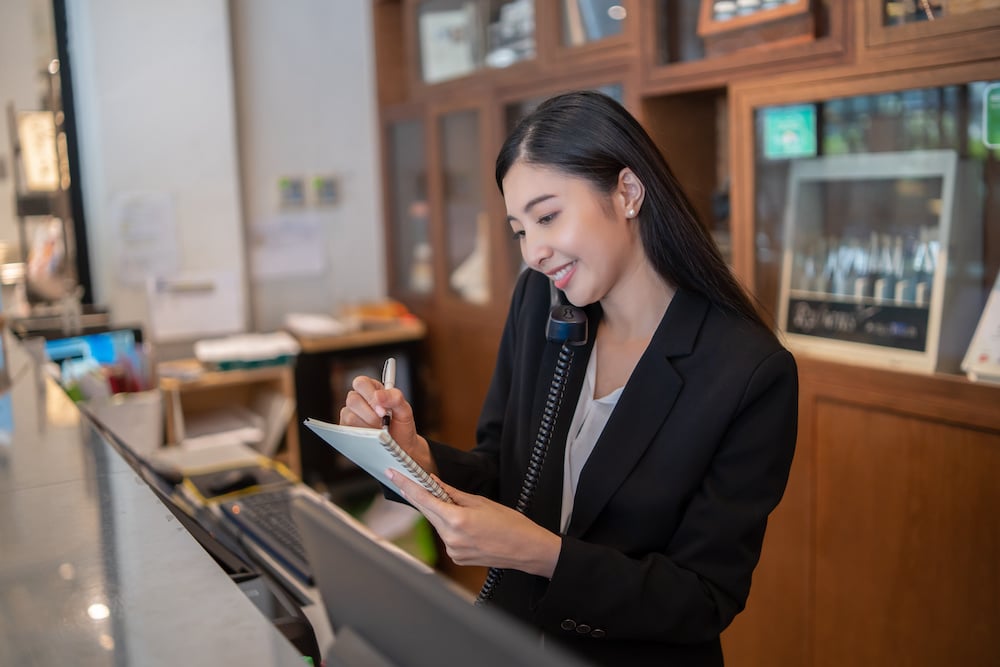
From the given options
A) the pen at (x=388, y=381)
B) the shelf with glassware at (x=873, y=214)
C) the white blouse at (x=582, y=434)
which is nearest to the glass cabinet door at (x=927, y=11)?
the shelf with glassware at (x=873, y=214)

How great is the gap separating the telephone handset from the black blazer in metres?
0.02

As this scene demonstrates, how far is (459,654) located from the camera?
521 mm

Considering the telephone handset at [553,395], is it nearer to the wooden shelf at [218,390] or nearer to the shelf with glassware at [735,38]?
the shelf with glassware at [735,38]

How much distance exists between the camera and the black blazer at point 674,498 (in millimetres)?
1245

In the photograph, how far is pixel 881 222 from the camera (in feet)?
7.43

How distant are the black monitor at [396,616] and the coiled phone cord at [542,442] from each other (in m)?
0.79

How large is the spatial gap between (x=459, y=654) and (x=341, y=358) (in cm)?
333

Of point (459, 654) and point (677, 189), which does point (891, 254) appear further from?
point (459, 654)

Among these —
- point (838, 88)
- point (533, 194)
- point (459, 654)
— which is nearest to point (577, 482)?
point (533, 194)

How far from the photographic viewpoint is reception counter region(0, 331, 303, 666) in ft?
2.45

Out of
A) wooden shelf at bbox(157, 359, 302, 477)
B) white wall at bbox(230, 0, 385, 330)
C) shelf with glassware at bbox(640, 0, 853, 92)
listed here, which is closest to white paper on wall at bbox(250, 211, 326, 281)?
white wall at bbox(230, 0, 385, 330)

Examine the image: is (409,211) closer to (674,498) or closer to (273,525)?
(273,525)

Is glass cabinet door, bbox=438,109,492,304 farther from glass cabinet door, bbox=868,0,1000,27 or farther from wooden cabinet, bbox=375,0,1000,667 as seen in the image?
glass cabinet door, bbox=868,0,1000,27

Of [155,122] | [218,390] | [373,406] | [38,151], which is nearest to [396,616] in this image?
[373,406]
